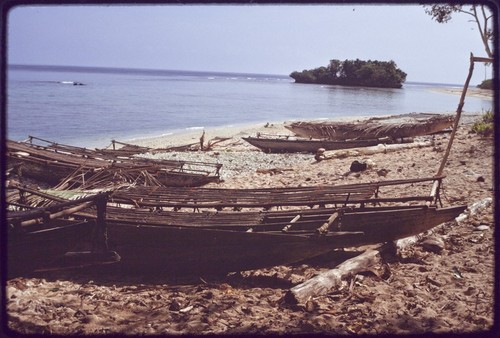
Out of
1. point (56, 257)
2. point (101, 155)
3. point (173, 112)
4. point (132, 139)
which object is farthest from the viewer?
point (173, 112)

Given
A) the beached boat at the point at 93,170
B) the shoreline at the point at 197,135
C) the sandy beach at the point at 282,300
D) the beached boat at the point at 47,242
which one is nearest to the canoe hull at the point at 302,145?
the shoreline at the point at 197,135

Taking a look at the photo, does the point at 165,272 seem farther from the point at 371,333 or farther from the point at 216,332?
the point at 371,333

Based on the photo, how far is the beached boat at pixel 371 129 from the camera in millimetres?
19609

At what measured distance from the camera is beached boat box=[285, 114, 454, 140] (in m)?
19.6

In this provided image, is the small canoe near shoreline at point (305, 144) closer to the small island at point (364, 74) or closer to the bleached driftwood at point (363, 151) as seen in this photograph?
the bleached driftwood at point (363, 151)

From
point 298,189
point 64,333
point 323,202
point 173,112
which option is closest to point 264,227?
point 323,202

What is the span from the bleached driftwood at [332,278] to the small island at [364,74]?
306 feet

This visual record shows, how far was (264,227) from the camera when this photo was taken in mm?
6191

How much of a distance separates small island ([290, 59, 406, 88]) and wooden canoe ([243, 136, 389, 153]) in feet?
263

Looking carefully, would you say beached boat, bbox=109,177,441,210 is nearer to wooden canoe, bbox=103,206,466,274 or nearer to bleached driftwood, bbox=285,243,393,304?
wooden canoe, bbox=103,206,466,274

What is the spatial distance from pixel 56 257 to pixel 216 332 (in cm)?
312

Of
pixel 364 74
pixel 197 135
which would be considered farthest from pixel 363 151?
pixel 364 74

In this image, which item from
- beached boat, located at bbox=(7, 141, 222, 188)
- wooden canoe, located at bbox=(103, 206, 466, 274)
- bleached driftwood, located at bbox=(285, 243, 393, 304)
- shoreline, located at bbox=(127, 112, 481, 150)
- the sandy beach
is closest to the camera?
the sandy beach

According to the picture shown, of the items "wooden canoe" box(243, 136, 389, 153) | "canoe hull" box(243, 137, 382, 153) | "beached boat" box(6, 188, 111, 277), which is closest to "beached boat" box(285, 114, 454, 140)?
"wooden canoe" box(243, 136, 389, 153)
